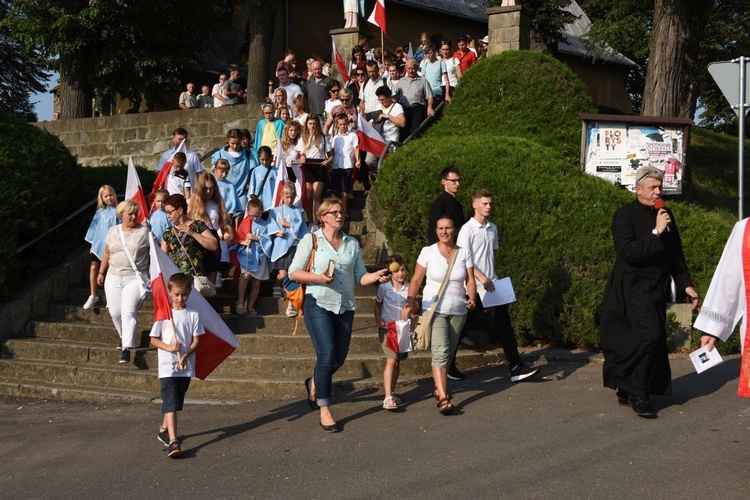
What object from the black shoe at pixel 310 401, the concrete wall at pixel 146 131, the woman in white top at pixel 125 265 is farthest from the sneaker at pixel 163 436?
the concrete wall at pixel 146 131

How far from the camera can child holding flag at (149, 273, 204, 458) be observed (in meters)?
7.63

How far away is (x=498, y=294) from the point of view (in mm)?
9000

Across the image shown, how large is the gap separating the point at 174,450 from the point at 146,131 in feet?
43.6

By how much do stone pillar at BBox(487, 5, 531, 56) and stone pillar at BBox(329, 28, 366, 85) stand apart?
11.4ft

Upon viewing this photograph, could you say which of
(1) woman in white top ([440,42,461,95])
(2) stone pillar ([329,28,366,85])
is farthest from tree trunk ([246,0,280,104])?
(1) woman in white top ([440,42,461,95])

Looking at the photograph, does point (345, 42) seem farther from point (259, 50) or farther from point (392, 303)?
point (392, 303)

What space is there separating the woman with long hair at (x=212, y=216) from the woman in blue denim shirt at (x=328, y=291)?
2854 mm

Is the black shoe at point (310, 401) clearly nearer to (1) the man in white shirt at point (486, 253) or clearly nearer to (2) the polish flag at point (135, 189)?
(1) the man in white shirt at point (486, 253)

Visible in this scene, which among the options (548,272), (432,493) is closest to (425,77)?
(548,272)

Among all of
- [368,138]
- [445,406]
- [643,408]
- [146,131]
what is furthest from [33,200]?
[146,131]

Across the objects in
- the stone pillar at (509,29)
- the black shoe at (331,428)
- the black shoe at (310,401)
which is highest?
the stone pillar at (509,29)

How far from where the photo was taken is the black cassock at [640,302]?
7695mm

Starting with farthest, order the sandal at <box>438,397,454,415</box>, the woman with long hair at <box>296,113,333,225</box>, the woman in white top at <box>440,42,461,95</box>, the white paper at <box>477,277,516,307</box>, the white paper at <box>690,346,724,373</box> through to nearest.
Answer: the woman in white top at <box>440,42,461,95</box>
the woman with long hair at <box>296,113,333,225</box>
the white paper at <box>477,277,516,307</box>
the sandal at <box>438,397,454,415</box>
the white paper at <box>690,346,724,373</box>

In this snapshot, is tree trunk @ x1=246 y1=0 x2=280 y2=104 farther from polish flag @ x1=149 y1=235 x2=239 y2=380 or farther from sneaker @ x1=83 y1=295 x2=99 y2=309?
polish flag @ x1=149 y1=235 x2=239 y2=380
